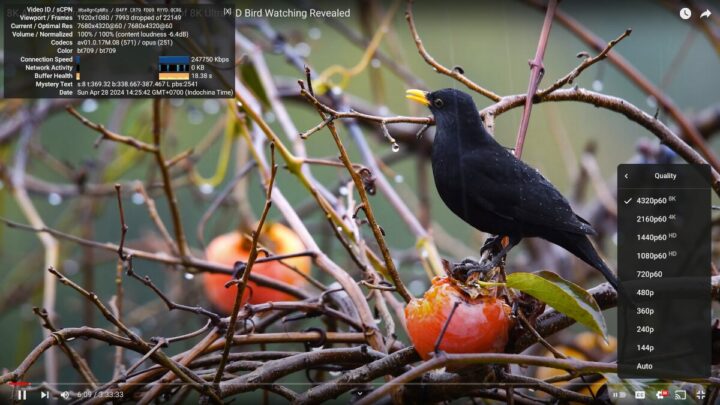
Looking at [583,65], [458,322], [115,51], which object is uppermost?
[115,51]

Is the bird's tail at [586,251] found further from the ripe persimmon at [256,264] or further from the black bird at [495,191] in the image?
the ripe persimmon at [256,264]

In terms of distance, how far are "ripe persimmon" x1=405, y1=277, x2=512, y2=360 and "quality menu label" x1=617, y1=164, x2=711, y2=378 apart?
0.14 m

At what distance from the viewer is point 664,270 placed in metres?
0.79

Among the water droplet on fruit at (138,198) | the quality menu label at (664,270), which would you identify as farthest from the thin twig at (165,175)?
the quality menu label at (664,270)

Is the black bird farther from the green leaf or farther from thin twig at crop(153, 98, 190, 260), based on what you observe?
thin twig at crop(153, 98, 190, 260)

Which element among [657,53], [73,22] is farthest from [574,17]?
[73,22]

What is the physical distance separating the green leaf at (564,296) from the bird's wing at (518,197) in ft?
0.42

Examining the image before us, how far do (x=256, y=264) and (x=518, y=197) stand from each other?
410 mm

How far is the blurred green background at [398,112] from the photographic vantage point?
0.86 m

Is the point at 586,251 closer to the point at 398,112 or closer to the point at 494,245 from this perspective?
the point at 494,245

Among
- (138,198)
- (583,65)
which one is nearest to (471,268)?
(583,65)

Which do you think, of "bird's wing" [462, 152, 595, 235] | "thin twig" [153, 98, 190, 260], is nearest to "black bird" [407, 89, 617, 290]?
"bird's wing" [462, 152, 595, 235]

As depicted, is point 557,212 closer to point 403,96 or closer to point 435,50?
point 435,50

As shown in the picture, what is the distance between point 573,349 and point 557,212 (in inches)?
14.9
